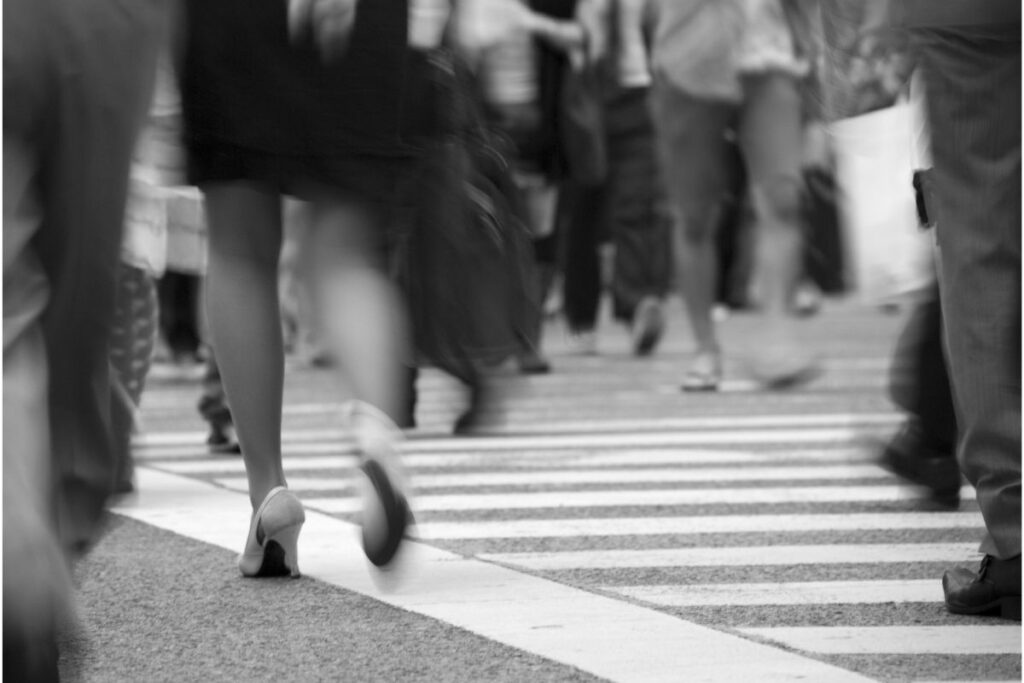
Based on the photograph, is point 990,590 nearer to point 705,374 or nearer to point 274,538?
point 274,538

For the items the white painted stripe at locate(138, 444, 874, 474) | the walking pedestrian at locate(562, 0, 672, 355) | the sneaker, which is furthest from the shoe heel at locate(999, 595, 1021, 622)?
the sneaker

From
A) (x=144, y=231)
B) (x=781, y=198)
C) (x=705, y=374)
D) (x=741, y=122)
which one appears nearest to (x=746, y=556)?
(x=144, y=231)

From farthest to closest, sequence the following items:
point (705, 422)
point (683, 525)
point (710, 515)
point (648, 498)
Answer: point (705, 422)
point (648, 498)
point (710, 515)
point (683, 525)

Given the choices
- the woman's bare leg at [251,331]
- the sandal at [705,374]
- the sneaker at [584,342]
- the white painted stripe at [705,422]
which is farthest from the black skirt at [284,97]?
the sneaker at [584,342]

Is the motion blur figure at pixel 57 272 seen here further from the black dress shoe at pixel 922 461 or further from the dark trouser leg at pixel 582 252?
the dark trouser leg at pixel 582 252

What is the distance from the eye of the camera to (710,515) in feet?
18.9

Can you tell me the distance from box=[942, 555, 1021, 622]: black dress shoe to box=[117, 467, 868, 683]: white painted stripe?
0.48 meters

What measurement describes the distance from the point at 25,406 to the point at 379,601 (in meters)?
1.48

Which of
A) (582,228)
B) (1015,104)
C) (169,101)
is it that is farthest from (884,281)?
(582,228)

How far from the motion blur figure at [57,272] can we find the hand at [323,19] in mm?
→ 1178

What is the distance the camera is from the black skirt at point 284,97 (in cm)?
442

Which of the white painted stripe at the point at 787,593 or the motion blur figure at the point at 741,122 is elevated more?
the white painted stripe at the point at 787,593

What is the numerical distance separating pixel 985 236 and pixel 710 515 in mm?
1683

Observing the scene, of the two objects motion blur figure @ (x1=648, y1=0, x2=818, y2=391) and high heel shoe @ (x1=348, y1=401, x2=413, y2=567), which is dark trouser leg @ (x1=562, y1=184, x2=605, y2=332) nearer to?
motion blur figure @ (x1=648, y1=0, x2=818, y2=391)
